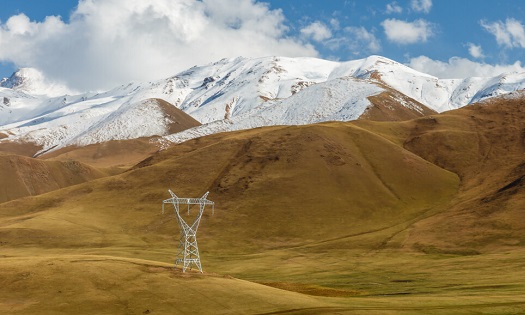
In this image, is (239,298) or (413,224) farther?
(413,224)

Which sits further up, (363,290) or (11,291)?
(11,291)

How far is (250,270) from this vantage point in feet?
478

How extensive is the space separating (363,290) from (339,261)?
5513 cm

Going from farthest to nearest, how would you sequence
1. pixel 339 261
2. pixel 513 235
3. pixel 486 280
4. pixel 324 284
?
pixel 513 235
pixel 339 261
pixel 324 284
pixel 486 280

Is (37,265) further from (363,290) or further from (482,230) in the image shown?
(482,230)

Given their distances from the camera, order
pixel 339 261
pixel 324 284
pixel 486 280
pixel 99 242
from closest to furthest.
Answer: pixel 486 280, pixel 324 284, pixel 339 261, pixel 99 242

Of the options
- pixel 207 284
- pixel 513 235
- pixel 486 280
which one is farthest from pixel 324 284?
pixel 513 235

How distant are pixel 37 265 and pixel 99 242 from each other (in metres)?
108

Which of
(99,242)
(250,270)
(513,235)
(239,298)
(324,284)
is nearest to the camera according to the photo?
(239,298)

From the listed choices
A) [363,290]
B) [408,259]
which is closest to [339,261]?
[408,259]

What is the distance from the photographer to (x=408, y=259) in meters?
154

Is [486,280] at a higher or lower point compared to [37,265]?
lower

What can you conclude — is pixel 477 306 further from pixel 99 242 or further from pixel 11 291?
pixel 99 242

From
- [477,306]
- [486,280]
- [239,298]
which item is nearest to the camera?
[477,306]
